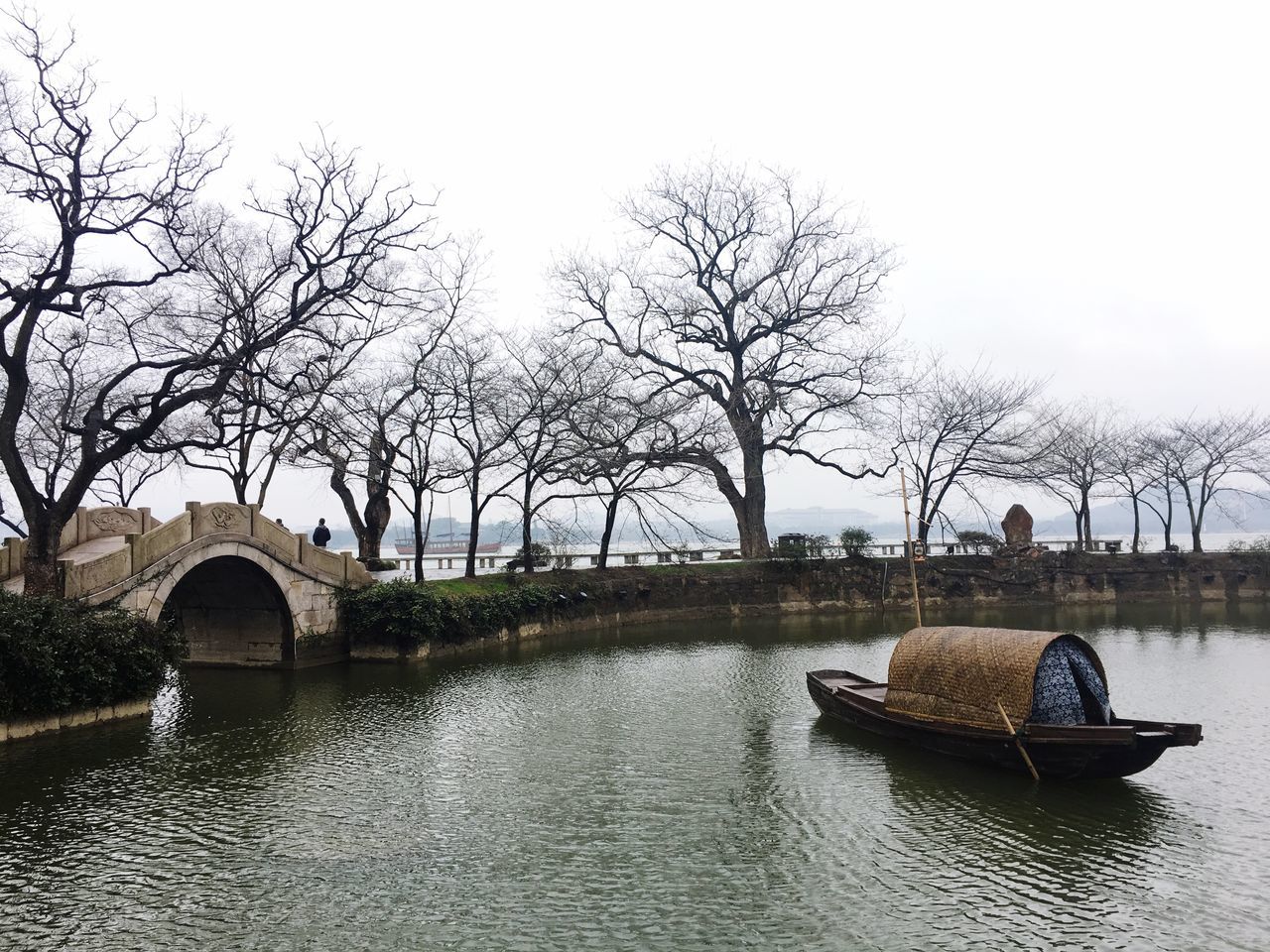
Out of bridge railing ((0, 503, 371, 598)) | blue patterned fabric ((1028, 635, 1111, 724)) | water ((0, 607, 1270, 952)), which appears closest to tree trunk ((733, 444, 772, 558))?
bridge railing ((0, 503, 371, 598))

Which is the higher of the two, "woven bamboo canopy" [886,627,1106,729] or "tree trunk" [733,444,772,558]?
"tree trunk" [733,444,772,558]

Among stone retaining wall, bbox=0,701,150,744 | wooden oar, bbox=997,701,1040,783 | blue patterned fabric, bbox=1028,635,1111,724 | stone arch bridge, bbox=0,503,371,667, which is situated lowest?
wooden oar, bbox=997,701,1040,783

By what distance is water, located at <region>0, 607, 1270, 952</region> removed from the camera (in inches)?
360

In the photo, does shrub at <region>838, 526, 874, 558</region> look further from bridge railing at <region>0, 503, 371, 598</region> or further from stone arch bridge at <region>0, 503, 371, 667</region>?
stone arch bridge at <region>0, 503, 371, 667</region>

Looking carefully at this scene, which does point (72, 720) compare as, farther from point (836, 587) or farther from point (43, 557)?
point (836, 587)

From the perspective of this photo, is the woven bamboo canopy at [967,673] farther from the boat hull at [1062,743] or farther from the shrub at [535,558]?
the shrub at [535,558]

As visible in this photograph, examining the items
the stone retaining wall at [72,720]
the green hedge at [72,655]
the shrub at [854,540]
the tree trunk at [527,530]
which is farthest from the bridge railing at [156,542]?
the shrub at [854,540]

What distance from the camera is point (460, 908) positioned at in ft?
31.6

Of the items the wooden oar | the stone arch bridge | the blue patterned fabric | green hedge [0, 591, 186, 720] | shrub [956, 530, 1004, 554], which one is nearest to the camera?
the wooden oar

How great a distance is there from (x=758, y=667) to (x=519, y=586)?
11.1m

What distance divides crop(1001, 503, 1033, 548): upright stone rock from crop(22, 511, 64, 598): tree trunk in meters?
42.9

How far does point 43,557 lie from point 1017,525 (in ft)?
144

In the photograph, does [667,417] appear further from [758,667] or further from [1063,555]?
[1063,555]

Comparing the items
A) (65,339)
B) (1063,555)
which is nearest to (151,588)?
(65,339)
